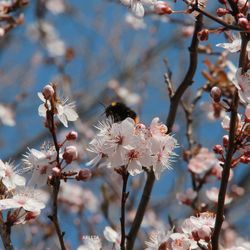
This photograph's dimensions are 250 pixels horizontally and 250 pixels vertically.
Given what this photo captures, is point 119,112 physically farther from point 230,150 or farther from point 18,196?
point 230,150

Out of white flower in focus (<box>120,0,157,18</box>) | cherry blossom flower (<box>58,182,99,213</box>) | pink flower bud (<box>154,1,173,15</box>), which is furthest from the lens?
cherry blossom flower (<box>58,182,99,213</box>)

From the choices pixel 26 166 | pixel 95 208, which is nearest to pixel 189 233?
pixel 26 166

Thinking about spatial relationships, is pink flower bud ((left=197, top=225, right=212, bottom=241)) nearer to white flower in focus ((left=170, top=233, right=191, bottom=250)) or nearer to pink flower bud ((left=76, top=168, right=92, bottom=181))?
white flower in focus ((left=170, top=233, right=191, bottom=250))

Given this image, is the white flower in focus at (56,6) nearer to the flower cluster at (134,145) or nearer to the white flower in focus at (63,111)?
the white flower in focus at (63,111)

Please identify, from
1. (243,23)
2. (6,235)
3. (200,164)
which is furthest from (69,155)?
(200,164)

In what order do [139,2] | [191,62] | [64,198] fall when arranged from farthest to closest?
[64,198], [191,62], [139,2]

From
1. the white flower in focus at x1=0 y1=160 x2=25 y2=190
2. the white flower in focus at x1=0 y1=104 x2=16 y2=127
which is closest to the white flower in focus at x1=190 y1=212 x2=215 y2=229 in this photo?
the white flower in focus at x1=0 y1=160 x2=25 y2=190

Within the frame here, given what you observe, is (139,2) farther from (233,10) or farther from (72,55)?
(72,55)
